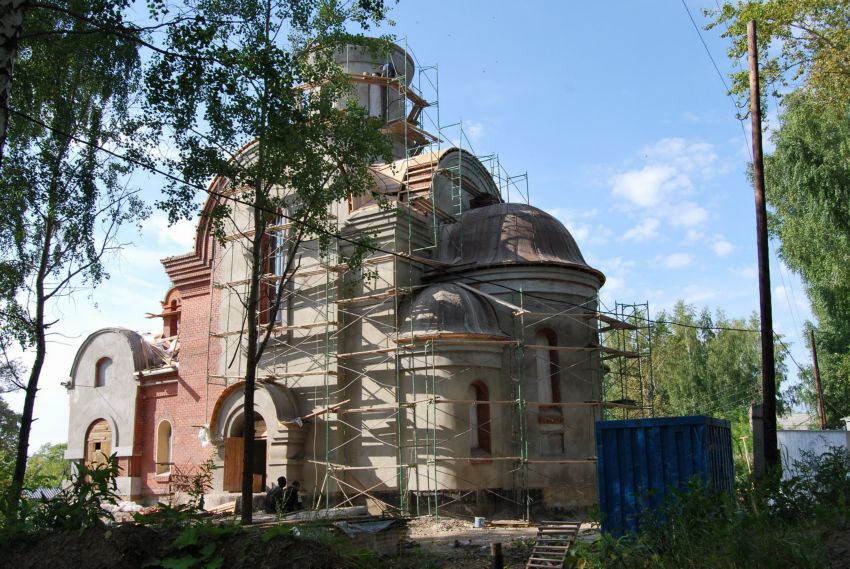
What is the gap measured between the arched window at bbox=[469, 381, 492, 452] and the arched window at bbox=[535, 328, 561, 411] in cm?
146

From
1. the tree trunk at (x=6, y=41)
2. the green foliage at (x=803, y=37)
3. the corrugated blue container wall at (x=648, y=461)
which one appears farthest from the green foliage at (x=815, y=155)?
the tree trunk at (x=6, y=41)

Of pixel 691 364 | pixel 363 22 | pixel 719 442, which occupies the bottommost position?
pixel 719 442

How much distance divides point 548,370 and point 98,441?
14077 millimetres

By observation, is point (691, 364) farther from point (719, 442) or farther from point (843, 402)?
point (719, 442)

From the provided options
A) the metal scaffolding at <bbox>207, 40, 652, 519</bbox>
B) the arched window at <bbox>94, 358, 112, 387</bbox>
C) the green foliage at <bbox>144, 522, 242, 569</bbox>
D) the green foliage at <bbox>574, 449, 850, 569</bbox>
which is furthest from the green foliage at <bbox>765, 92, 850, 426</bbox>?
the arched window at <bbox>94, 358, 112, 387</bbox>

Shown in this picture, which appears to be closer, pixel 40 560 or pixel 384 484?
pixel 40 560

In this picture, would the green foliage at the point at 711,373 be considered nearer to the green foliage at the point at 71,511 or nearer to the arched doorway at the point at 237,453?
the arched doorway at the point at 237,453

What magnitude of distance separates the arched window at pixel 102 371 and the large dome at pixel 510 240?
1132 centimetres

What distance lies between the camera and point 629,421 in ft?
35.7

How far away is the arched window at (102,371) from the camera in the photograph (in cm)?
2352

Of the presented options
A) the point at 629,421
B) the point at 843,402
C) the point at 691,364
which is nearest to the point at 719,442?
the point at 629,421

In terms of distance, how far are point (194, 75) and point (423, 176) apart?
11017 mm

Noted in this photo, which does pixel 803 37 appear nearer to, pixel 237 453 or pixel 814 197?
pixel 814 197

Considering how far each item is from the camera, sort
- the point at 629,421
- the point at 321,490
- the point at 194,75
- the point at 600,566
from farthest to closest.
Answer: the point at 321,490 < the point at 629,421 < the point at 194,75 < the point at 600,566
